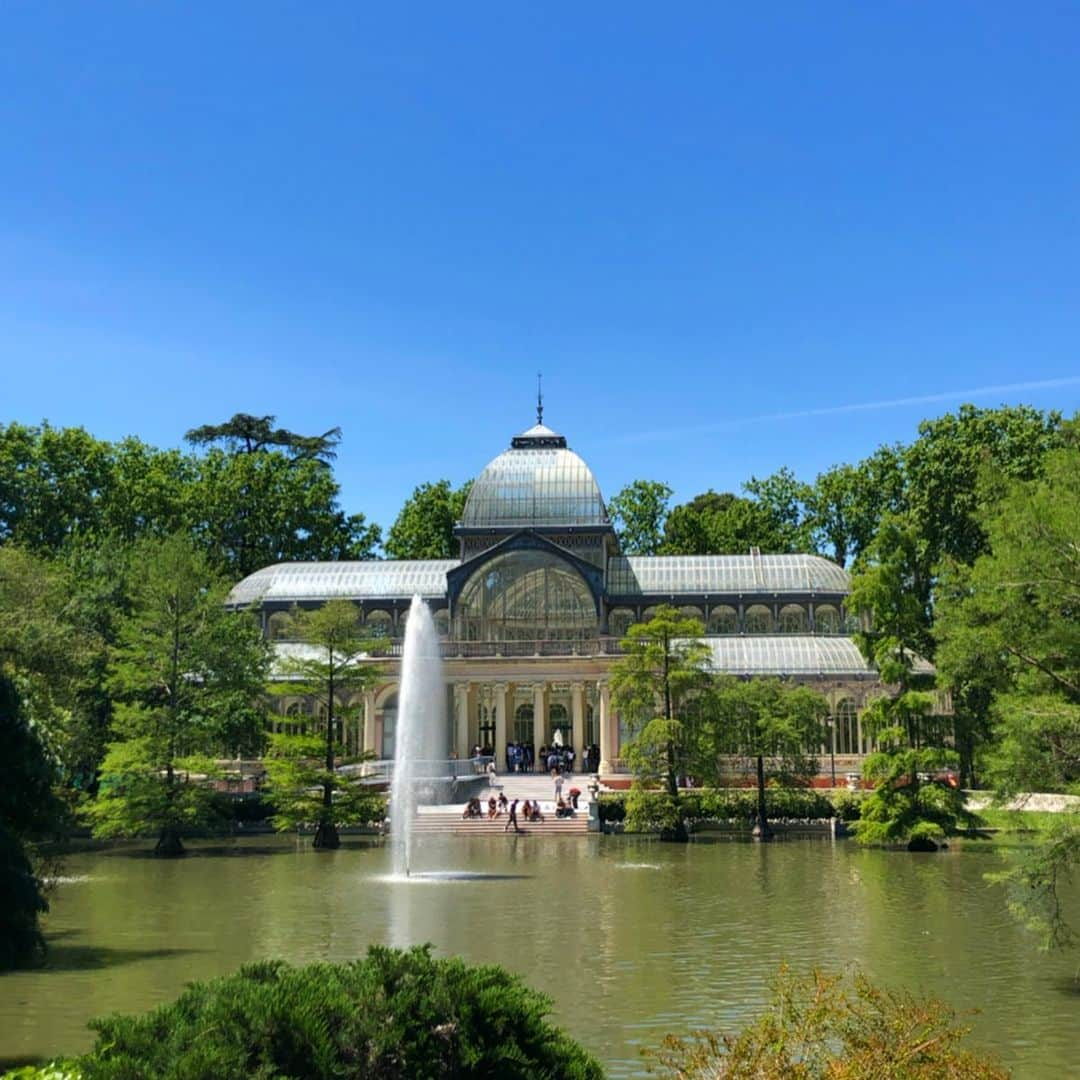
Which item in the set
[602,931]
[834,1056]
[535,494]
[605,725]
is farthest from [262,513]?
[834,1056]

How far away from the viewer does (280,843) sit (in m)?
47.1

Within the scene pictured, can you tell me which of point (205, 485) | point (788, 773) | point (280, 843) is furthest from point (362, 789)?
point (205, 485)

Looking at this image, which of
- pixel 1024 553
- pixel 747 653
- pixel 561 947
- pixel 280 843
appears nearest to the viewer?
pixel 1024 553

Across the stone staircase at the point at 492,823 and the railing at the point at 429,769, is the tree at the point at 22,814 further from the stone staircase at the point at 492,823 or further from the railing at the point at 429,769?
the railing at the point at 429,769

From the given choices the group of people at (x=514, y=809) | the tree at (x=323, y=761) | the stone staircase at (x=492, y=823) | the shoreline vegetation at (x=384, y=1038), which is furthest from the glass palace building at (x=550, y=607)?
the shoreline vegetation at (x=384, y=1038)

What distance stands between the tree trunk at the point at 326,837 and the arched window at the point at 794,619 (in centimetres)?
3490

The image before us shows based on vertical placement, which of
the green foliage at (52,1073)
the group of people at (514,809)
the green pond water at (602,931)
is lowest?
the green pond water at (602,931)

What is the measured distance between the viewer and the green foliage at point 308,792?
46.2m

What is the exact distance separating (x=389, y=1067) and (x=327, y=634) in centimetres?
3977

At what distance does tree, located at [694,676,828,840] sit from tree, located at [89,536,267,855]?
17218 millimetres

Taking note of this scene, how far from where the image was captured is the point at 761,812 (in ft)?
157

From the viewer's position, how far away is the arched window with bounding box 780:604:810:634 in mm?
73750

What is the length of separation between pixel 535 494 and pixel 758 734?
30.2m

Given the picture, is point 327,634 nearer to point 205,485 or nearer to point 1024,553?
point 1024,553
